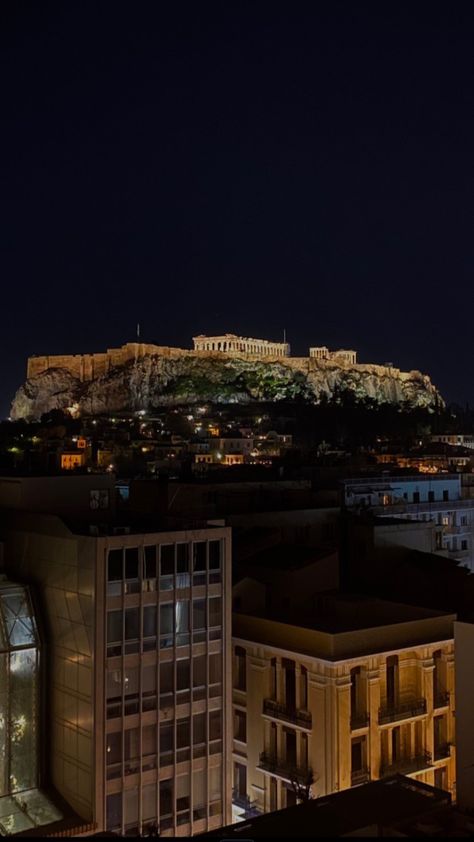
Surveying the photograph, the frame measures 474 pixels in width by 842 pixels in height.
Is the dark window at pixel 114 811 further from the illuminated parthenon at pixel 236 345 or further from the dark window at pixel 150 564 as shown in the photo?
the illuminated parthenon at pixel 236 345

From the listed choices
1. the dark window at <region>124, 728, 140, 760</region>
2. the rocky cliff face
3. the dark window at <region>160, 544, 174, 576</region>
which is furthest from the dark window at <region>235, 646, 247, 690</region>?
the rocky cliff face

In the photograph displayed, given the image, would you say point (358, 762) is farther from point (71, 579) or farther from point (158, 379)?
point (158, 379)

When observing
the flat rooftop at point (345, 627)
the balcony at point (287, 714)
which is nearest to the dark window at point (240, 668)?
the flat rooftop at point (345, 627)

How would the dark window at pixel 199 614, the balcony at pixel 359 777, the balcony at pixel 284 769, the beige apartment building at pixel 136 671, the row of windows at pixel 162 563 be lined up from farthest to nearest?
the balcony at pixel 284 769
the balcony at pixel 359 777
the dark window at pixel 199 614
the row of windows at pixel 162 563
the beige apartment building at pixel 136 671

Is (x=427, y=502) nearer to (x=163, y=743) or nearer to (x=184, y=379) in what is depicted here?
(x=163, y=743)

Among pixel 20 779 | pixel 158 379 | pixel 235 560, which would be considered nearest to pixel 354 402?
pixel 158 379
